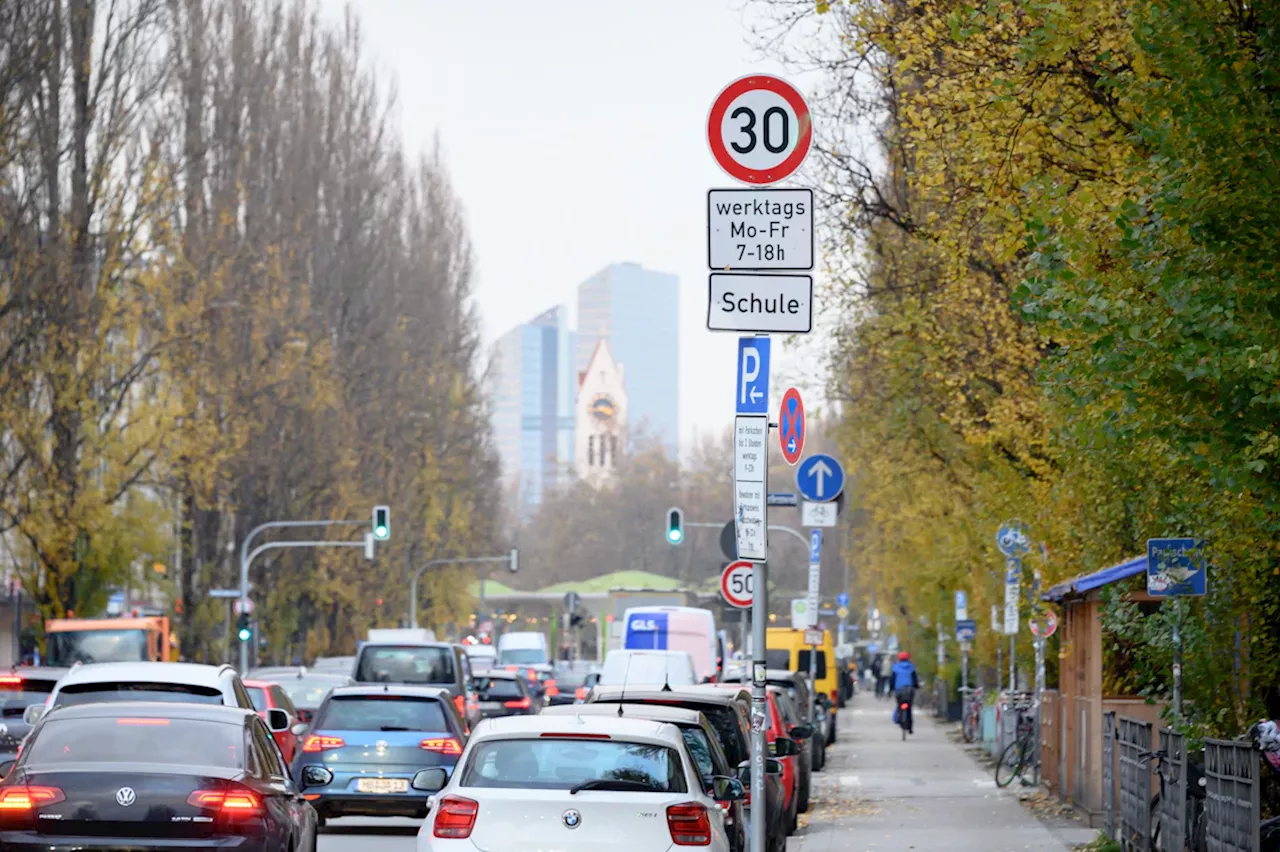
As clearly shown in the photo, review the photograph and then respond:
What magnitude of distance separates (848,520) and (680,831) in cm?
7035

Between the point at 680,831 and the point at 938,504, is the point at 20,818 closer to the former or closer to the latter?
the point at 680,831

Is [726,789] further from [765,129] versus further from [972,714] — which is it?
[972,714]

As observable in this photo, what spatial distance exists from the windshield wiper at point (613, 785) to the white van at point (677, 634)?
33445 millimetres

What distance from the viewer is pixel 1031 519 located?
1112 inches

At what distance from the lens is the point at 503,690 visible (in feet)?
147

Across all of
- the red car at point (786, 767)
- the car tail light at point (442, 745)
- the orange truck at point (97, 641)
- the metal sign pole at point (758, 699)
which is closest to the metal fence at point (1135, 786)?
the red car at point (786, 767)

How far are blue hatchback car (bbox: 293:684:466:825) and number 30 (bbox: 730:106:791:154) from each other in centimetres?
1068

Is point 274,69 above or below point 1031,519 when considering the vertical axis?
above

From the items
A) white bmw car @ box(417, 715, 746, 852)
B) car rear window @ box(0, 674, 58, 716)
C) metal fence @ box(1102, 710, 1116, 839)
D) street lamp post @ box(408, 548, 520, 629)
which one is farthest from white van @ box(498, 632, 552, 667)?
white bmw car @ box(417, 715, 746, 852)

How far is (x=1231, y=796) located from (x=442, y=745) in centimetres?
991

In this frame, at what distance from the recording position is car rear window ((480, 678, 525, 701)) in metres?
44.6

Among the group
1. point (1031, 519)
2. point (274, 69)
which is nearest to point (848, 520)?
point (274, 69)

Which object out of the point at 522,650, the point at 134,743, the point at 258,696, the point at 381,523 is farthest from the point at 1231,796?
the point at 522,650

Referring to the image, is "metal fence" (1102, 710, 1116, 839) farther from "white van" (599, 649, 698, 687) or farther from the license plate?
"white van" (599, 649, 698, 687)
